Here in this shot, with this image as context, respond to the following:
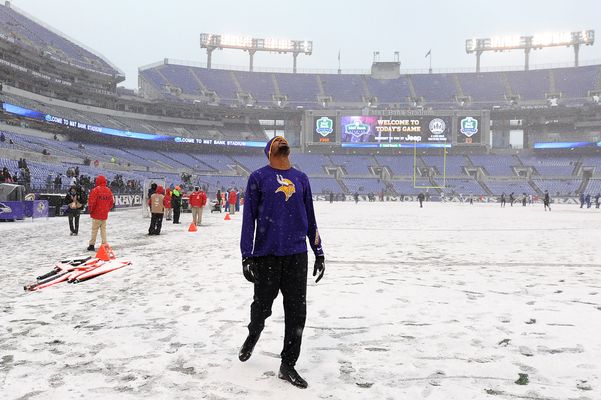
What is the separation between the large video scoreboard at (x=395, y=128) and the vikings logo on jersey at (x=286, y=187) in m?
68.1

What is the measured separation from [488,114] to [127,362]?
74.3 m

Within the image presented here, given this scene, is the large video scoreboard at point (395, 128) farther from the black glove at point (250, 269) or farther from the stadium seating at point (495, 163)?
the black glove at point (250, 269)

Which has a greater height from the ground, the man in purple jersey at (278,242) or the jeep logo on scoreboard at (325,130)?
the jeep logo on scoreboard at (325,130)

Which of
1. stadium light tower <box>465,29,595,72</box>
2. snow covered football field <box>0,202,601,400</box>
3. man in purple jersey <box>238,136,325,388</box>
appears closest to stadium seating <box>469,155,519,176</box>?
stadium light tower <box>465,29,595,72</box>

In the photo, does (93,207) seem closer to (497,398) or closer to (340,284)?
(340,284)

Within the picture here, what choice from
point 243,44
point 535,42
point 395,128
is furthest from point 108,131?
point 535,42

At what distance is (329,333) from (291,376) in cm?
120

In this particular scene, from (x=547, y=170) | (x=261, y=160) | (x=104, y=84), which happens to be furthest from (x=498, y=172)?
(x=104, y=84)

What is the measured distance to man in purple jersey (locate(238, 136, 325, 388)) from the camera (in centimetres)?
315

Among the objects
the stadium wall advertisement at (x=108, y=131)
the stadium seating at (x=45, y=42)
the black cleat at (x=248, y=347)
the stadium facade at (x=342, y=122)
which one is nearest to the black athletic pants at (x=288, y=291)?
the black cleat at (x=248, y=347)

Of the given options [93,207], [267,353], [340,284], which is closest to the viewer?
[267,353]

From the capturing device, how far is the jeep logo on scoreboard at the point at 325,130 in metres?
70.4

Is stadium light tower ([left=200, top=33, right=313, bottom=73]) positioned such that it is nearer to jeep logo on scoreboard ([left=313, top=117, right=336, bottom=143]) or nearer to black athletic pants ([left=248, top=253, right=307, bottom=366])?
jeep logo on scoreboard ([left=313, top=117, right=336, bottom=143])

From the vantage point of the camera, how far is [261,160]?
238 ft
